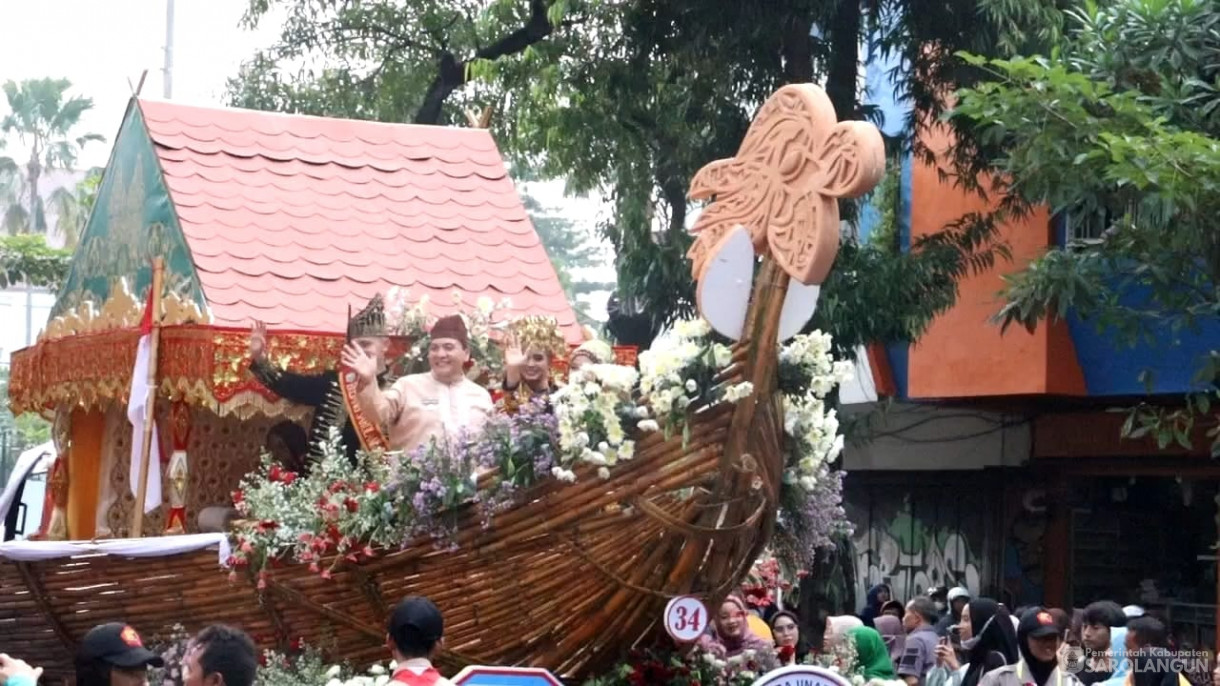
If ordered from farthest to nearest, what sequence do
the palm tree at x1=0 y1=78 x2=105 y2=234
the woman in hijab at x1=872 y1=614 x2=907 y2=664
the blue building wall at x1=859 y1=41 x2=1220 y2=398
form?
1. the palm tree at x1=0 y1=78 x2=105 y2=234
2. the blue building wall at x1=859 y1=41 x2=1220 y2=398
3. the woman in hijab at x1=872 y1=614 x2=907 y2=664

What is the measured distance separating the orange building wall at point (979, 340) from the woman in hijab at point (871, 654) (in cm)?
623

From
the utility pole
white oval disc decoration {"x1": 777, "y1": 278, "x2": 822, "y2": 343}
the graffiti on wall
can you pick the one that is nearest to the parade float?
white oval disc decoration {"x1": 777, "y1": 278, "x2": 822, "y2": 343}

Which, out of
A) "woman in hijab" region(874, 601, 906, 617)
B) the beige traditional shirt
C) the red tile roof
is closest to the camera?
the beige traditional shirt

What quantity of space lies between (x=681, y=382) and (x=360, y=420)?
6.85ft

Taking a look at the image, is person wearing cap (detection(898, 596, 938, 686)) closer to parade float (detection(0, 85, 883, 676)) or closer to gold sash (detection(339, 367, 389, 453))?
parade float (detection(0, 85, 883, 676))

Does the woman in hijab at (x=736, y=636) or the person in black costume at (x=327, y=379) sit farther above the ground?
the person in black costume at (x=327, y=379)

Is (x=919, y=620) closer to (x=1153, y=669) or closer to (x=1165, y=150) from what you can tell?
(x=1153, y=669)

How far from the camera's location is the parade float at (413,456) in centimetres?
636

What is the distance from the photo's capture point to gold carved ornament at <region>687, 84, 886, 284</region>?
6.10 metres

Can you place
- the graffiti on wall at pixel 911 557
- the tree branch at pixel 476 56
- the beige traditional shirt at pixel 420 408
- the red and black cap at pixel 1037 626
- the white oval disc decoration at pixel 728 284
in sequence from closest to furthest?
the white oval disc decoration at pixel 728 284
the red and black cap at pixel 1037 626
the beige traditional shirt at pixel 420 408
the tree branch at pixel 476 56
the graffiti on wall at pixel 911 557

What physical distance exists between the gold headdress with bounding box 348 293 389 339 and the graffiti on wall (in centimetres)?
922

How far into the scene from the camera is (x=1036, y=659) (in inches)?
279

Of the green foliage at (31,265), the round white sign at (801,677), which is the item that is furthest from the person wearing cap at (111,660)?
the green foliage at (31,265)

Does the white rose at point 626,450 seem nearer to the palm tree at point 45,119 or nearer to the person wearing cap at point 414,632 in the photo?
the person wearing cap at point 414,632
